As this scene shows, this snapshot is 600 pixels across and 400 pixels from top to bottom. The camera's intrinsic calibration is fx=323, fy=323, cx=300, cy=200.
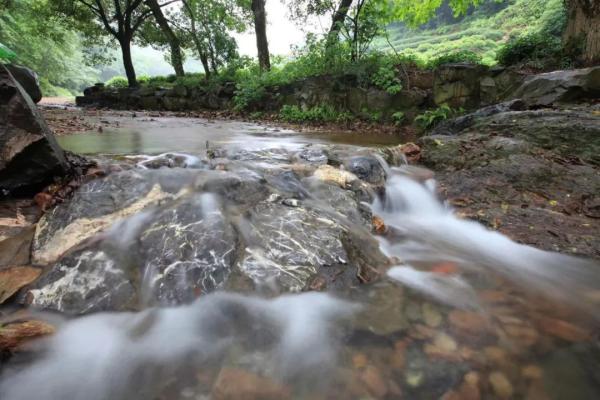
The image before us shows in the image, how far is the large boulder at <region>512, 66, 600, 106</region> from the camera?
525 cm

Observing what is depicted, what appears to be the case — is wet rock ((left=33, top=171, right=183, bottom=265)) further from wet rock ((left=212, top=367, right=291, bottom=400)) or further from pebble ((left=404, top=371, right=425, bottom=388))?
pebble ((left=404, top=371, right=425, bottom=388))

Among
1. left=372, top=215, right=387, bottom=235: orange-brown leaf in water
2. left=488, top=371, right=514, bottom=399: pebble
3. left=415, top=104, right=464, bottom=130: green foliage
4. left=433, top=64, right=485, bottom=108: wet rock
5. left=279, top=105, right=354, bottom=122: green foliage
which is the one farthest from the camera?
left=279, top=105, right=354, bottom=122: green foliage

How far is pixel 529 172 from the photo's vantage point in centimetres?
368

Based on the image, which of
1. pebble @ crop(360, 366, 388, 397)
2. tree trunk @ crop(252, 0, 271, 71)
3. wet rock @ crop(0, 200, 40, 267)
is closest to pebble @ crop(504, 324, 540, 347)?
pebble @ crop(360, 366, 388, 397)

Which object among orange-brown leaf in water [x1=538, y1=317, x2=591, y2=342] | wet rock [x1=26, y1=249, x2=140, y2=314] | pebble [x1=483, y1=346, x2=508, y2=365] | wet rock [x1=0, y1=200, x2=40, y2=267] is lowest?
orange-brown leaf in water [x1=538, y1=317, x2=591, y2=342]

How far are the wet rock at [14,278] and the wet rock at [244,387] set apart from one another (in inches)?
52.0

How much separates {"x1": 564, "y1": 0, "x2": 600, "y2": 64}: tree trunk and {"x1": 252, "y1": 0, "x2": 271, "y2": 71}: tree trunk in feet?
28.7

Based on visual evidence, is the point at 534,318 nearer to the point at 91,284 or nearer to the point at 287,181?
the point at 287,181

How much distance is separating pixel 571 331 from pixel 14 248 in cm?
335

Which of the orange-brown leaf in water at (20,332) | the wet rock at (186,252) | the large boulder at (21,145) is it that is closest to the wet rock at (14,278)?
the orange-brown leaf in water at (20,332)

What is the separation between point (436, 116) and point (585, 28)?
360 cm

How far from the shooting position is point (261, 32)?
12.2 m

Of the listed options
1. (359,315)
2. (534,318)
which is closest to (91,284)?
(359,315)

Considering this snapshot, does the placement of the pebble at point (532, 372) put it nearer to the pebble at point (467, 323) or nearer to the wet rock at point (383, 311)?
the pebble at point (467, 323)
